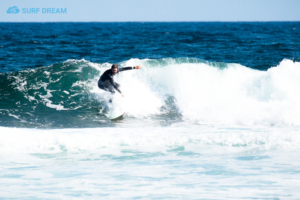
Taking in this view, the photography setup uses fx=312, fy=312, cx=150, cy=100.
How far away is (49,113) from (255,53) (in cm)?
1656

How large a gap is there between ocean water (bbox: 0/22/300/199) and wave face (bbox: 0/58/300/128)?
0.13ft

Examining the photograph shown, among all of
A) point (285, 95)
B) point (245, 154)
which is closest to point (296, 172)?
point (245, 154)

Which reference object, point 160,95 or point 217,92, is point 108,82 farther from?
point 217,92

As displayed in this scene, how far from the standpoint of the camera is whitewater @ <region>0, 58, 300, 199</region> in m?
5.07

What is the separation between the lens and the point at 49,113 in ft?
34.3

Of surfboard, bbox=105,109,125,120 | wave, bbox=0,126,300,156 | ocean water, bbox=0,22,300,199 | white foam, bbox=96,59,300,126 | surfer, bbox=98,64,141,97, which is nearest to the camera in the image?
ocean water, bbox=0,22,300,199

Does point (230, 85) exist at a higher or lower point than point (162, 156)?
higher

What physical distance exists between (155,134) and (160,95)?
14.5ft

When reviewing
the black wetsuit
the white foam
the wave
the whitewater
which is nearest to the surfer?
the black wetsuit

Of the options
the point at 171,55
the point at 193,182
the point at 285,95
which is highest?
the point at 171,55

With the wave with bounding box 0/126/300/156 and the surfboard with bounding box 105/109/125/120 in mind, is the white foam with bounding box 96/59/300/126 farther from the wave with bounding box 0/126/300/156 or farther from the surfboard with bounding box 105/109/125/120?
the wave with bounding box 0/126/300/156

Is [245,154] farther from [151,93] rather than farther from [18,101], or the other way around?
[18,101]

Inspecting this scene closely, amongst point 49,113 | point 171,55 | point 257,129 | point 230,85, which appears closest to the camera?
point 257,129

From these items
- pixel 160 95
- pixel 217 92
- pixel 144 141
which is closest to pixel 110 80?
pixel 160 95
